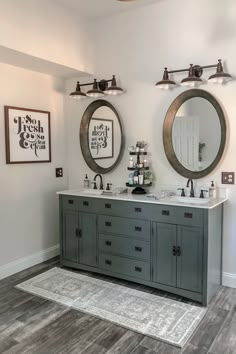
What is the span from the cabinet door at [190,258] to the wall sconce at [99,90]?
168 cm

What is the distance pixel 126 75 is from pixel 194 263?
7.10 ft

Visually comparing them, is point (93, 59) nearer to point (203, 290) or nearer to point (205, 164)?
point (205, 164)

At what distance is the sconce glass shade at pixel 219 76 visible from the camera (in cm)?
289

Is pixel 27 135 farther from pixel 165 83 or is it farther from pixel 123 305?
pixel 123 305

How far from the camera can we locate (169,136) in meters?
3.38

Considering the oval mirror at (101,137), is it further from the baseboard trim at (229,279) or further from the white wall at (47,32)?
the baseboard trim at (229,279)

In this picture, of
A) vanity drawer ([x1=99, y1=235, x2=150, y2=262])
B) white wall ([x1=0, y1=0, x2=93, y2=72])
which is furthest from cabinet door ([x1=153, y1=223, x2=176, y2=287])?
white wall ([x1=0, y1=0, x2=93, y2=72])

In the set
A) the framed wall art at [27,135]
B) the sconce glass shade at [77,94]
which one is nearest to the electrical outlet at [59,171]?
the framed wall art at [27,135]

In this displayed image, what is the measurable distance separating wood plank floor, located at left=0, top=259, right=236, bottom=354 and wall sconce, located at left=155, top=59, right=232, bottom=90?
2.02 metres

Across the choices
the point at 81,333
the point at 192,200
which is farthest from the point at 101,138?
the point at 81,333

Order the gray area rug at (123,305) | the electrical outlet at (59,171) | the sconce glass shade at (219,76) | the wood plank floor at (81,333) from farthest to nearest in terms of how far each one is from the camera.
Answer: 1. the electrical outlet at (59,171)
2. the sconce glass shade at (219,76)
3. the gray area rug at (123,305)
4. the wood plank floor at (81,333)

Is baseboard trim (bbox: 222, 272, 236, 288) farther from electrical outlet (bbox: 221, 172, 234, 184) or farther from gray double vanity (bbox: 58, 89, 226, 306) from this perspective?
electrical outlet (bbox: 221, 172, 234, 184)

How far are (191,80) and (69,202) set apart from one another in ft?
5.97

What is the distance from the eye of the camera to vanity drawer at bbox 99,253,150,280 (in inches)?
122
